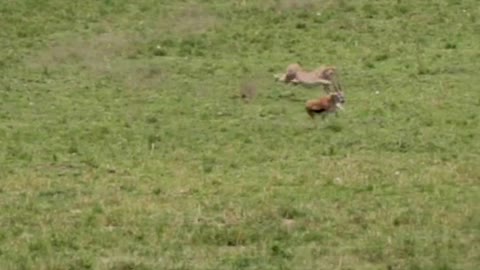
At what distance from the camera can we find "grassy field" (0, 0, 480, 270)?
29.2ft

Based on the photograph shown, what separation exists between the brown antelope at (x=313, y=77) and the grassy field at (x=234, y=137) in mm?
105

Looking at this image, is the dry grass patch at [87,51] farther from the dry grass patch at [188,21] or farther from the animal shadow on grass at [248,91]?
the animal shadow on grass at [248,91]

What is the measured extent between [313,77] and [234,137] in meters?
2.68

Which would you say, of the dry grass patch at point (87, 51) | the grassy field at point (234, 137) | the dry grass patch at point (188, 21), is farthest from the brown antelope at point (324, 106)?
the dry grass patch at point (188, 21)

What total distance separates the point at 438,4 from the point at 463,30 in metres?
1.57

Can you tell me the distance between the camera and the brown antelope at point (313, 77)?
15445 millimetres

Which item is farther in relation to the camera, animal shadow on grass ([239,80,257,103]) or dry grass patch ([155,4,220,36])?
dry grass patch ([155,4,220,36])

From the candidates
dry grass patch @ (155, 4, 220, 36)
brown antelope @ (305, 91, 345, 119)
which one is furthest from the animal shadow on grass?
dry grass patch @ (155, 4, 220, 36)

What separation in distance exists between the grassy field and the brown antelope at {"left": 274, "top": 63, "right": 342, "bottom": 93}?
10 centimetres

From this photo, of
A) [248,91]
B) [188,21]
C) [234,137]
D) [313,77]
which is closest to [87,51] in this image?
[188,21]

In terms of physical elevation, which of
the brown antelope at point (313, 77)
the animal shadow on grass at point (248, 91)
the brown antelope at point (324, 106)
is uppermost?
the brown antelope at point (324, 106)

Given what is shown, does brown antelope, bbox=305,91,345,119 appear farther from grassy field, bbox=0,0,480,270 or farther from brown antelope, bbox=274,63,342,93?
brown antelope, bbox=274,63,342,93

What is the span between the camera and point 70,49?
18125 mm

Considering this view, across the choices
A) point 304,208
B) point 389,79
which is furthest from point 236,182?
point 389,79
